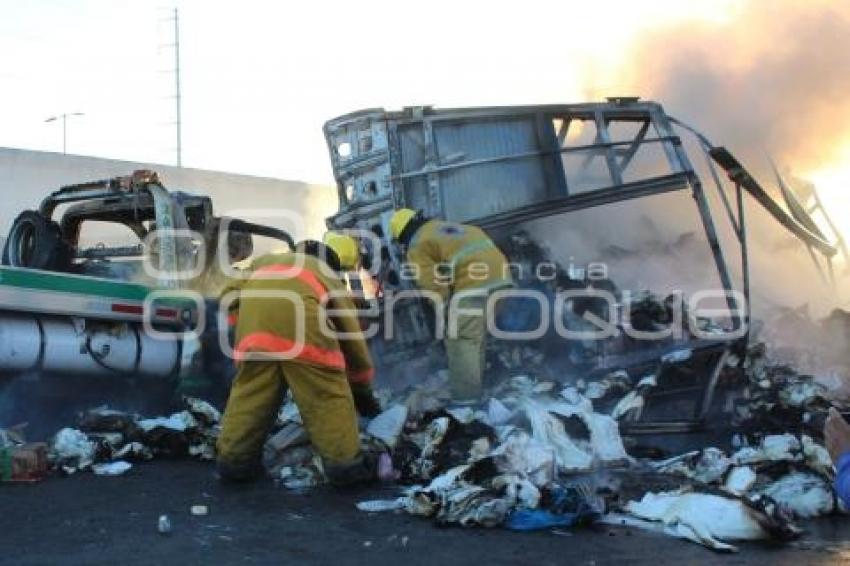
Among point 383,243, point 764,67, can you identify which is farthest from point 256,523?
point 764,67

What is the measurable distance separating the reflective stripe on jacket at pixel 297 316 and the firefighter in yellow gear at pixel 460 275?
129cm

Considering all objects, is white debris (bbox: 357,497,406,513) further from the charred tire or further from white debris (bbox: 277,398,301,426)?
the charred tire

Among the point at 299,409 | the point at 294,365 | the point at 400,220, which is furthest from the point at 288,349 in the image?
the point at 400,220

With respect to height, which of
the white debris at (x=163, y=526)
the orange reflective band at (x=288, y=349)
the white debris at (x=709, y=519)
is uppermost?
the orange reflective band at (x=288, y=349)

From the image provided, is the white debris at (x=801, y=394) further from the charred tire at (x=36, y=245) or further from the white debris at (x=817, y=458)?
the charred tire at (x=36, y=245)

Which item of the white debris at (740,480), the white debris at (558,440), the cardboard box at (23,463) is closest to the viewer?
the white debris at (740,480)

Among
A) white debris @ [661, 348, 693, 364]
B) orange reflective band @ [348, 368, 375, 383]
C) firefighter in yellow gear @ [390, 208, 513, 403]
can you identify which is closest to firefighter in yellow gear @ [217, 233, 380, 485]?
orange reflective band @ [348, 368, 375, 383]

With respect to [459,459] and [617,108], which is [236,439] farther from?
[617,108]

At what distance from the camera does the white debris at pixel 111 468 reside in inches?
185

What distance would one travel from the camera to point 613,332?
6523 mm

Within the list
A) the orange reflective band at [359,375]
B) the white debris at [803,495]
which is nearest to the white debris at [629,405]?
the white debris at [803,495]

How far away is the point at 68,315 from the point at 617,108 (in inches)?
164

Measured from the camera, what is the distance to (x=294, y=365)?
171 inches

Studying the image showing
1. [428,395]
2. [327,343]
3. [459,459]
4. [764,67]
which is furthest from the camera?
[764,67]
